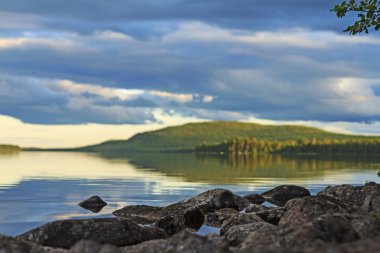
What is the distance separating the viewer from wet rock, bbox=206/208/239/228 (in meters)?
37.9

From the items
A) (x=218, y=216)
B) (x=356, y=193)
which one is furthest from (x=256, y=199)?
(x=218, y=216)

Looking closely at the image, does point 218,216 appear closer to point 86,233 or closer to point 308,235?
point 86,233

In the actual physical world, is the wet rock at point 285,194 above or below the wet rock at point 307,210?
below

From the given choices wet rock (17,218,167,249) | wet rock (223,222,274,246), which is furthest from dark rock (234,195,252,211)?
wet rock (17,218,167,249)

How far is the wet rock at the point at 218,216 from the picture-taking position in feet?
124

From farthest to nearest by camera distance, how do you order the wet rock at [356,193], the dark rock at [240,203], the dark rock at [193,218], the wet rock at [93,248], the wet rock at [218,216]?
the dark rock at [240,203] → the wet rock at [356,193] → the wet rock at [218,216] → the dark rock at [193,218] → the wet rock at [93,248]

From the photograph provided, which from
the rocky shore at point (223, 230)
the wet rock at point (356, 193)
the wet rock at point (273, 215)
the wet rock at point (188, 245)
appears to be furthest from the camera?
the wet rock at point (356, 193)

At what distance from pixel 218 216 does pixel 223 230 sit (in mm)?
7571

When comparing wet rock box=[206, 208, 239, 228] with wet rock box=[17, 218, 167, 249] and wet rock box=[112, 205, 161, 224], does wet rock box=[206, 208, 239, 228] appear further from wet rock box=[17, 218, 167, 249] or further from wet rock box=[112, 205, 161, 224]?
wet rock box=[17, 218, 167, 249]

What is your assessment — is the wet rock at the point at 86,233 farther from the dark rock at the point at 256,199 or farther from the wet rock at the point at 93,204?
the dark rock at the point at 256,199

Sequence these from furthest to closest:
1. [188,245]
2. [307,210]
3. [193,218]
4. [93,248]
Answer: [193,218], [307,210], [188,245], [93,248]

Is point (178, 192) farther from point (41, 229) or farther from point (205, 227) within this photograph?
point (41, 229)

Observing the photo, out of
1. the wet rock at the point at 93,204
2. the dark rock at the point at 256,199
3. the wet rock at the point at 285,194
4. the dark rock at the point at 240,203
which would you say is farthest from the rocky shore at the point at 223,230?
the wet rock at the point at 285,194

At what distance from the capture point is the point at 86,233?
85.7 feet
